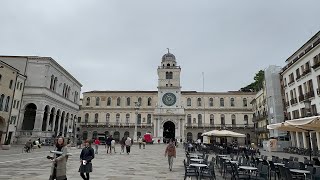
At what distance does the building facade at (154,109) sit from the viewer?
2664 inches

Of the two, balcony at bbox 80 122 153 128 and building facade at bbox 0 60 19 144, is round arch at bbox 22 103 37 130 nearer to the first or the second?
building facade at bbox 0 60 19 144

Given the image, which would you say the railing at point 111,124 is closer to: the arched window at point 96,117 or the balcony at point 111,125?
the balcony at point 111,125

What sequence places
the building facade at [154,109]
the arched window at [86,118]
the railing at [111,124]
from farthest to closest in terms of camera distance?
the arched window at [86,118], the railing at [111,124], the building facade at [154,109]

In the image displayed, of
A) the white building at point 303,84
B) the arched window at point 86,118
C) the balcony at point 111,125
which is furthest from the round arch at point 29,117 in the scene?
the white building at point 303,84

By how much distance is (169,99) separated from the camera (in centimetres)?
6191

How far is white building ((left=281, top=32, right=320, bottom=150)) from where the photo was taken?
27208 mm

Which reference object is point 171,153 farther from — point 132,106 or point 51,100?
point 132,106

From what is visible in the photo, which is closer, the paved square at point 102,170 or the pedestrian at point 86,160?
the pedestrian at point 86,160

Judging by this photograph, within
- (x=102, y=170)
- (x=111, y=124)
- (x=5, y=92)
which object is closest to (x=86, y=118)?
(x=111, y=124)

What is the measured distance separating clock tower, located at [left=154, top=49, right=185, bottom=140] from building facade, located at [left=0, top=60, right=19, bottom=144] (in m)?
32.4

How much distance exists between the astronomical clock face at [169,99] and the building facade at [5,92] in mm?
34643

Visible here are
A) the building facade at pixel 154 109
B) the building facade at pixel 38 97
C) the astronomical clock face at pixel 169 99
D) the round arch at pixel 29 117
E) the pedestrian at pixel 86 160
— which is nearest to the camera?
the pedestrian at pixel 86 160

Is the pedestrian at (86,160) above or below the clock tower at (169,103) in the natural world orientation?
below

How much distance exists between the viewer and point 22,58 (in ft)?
134
